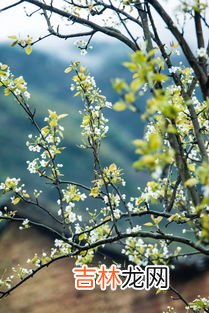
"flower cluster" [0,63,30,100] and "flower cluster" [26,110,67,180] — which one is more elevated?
"flower cluster" [0,63,30,100]

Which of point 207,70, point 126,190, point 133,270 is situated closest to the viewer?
point 207,70

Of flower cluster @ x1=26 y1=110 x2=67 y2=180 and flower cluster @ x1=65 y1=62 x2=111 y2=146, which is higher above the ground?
flower cluster @ x1=65 y1=62 x2=111 y2=146

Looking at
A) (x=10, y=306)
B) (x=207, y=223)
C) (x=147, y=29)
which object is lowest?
(x=207, y=223)

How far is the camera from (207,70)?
4449mm

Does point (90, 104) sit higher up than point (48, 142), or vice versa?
point (90, 104)

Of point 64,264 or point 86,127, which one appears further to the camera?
point 64,264

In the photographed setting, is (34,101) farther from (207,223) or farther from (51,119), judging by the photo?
(207,223)

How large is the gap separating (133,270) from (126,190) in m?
1.52

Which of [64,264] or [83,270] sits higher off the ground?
[64,264]

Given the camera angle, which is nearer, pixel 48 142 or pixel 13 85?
pixel 13 85

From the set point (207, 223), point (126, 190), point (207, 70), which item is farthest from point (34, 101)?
point (207, 223)

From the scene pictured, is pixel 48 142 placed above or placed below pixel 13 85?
below

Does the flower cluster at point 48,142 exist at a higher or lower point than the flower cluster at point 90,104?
lower

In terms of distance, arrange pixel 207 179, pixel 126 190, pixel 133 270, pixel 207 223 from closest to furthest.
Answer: pixel 207 179
pixel 207 223
pixel 133 270
pixel 126 190
